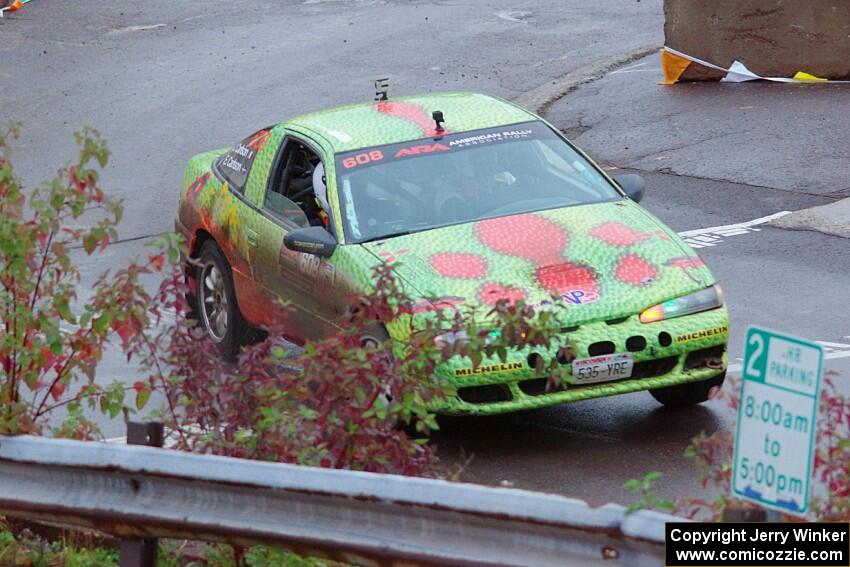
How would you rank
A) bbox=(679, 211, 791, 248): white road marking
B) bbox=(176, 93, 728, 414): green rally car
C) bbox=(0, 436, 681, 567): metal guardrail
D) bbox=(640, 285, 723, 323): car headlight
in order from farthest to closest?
bbox=(679, 211, 791, 248): white road marking < bbox=(640, 285, 723, 323): car headlight < bbox=(176, 93, 728, 414): green rally car < bbox=(0, 436, 681, 567): metal guardrail

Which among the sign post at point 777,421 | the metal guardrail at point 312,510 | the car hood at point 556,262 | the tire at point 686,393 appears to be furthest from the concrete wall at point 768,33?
the sign post at point 777,421

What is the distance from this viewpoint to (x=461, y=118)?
10.0 meters

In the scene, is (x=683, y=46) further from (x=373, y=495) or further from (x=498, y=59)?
(x=373, y=495)

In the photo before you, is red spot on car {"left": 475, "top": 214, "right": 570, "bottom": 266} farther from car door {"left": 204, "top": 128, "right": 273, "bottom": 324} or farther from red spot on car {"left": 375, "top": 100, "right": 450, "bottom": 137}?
car door {"left": 204, "top": 128, "right": 273, "bottom": 324}

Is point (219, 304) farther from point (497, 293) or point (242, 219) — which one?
point (497, 293)

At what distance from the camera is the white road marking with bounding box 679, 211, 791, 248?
510 inches

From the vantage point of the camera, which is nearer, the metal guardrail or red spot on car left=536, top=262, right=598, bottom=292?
the metal guardrail

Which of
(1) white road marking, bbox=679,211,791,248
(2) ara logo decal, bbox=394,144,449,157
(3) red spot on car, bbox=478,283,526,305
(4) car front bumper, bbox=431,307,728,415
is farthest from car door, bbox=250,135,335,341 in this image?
(1) white road marking, bbox=679,211,791,248

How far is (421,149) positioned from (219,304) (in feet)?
6.31

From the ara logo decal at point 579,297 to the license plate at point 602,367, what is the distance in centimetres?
31

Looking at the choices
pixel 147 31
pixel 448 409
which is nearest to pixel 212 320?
pixel 448 409

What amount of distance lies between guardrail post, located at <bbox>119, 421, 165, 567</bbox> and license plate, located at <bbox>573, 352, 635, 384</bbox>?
9.51 ft

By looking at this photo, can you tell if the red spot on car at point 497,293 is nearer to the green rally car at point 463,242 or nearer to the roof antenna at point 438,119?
the green rally car at point 463,242

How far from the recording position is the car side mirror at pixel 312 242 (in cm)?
902
